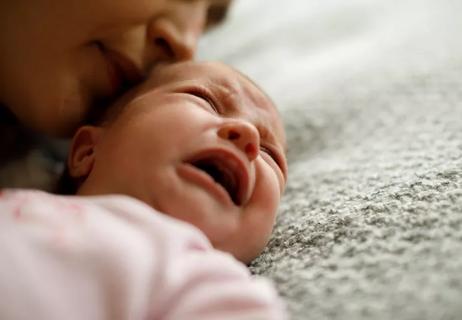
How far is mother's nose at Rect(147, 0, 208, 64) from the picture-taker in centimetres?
94

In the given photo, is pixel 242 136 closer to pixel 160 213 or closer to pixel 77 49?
pixel 160 213

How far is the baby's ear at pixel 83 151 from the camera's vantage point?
0.84m

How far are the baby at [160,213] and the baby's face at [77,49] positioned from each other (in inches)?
1.7

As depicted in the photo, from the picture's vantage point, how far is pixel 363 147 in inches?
39.7

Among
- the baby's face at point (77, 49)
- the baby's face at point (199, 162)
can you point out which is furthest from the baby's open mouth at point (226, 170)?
the baby's face at point (77, 49)

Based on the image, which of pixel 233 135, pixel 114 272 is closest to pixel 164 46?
pixel 233 135

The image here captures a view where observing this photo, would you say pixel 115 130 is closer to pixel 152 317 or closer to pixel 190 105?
pixel 190 105

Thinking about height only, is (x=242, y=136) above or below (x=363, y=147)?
above

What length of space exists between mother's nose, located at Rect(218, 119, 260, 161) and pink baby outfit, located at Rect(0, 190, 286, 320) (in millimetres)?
146

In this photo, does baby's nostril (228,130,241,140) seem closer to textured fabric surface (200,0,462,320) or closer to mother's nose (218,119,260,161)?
mother's nose (218,119,260,161)

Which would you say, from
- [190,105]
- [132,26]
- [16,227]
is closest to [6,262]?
[16,227]

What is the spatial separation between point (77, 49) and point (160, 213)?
299 millimetres

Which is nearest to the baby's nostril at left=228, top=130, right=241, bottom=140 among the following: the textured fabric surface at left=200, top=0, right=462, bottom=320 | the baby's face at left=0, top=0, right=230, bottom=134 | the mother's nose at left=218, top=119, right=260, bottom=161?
the mother's nose at left=218, top=119, right=260, bottom=161

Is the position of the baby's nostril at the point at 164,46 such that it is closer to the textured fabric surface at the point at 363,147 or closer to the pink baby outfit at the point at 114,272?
the textured fabric surface at the point at 363,147
